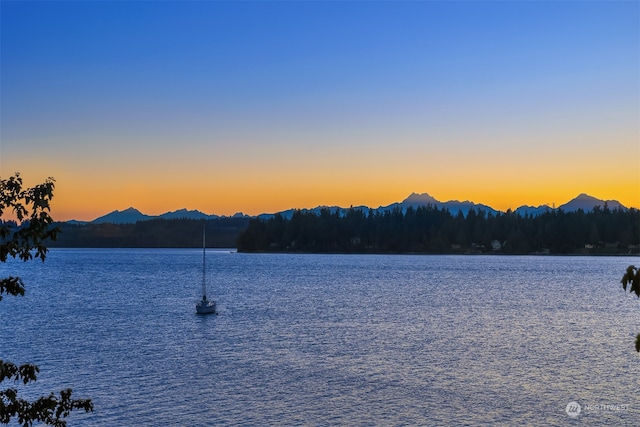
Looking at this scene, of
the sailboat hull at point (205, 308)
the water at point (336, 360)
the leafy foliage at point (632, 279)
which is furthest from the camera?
the sailboat hull at point (205, 308)

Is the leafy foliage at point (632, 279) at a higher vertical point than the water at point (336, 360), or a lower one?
higher

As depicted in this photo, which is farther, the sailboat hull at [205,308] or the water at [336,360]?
the sailboat hull at [205,308]

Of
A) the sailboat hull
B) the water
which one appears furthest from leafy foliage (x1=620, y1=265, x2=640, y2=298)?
the sailboat hull

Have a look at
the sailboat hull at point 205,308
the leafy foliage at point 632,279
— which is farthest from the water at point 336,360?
the leafy foliage at point 632,279

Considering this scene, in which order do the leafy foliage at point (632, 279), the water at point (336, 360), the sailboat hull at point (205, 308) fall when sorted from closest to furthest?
the leafy foliage at point (632, 279) → the water at point (336, 360) → the sailboat hull at point (205, 308)

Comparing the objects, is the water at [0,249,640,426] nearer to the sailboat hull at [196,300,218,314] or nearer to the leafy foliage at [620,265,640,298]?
the sailboat hull at [196,300,218,314]

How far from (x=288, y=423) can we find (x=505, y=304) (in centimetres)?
5670

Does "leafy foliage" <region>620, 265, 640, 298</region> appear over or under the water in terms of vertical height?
over

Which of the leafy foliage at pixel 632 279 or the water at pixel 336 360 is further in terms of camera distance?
the water at pixel 336 360

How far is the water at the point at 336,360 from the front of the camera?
96.4 feet

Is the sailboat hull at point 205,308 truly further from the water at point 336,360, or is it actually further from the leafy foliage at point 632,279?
the leafy foliage at point 632,279

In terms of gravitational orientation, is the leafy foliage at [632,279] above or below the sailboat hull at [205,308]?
above

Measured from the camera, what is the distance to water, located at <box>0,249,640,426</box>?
29375 mm

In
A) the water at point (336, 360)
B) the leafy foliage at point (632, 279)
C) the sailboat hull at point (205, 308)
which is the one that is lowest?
the water at point (336, 360)
